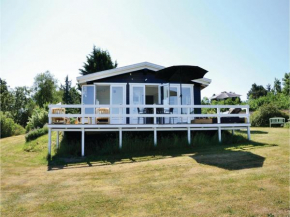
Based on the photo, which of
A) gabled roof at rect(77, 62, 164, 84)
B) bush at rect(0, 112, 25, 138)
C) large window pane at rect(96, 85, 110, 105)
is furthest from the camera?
bush at rect(0, 112, 25, 138)

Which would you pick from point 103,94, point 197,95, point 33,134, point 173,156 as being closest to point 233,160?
point 173,156

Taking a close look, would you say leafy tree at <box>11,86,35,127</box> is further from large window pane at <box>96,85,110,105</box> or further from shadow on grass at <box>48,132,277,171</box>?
shadow on grass at <box>48,132,277,171</box>

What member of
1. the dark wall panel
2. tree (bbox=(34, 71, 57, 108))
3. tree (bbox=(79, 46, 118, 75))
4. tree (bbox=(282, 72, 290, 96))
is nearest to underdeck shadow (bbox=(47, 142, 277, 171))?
the dark wall panel

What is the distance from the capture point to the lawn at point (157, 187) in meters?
3.93

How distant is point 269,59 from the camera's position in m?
15.3

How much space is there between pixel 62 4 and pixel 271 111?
18.8m

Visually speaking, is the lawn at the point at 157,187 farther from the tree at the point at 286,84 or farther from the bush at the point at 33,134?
the tree at the point at 286,84

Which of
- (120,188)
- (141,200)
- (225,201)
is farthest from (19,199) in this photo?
Result: (225,201)

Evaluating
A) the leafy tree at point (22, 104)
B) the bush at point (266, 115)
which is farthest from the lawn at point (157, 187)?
the leafy tree at point (22, 104)

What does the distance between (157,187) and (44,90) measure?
4381cm

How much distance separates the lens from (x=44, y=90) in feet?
144

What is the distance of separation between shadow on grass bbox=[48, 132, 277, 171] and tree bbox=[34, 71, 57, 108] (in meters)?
37.7

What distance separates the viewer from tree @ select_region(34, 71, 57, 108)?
4362cm

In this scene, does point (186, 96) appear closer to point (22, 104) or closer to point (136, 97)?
point (136, 97)
